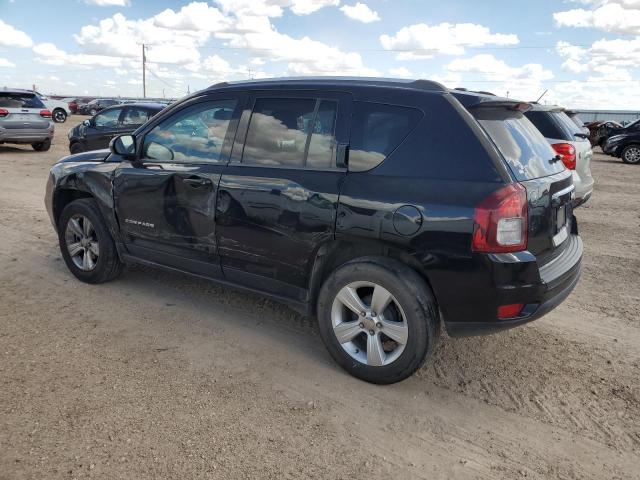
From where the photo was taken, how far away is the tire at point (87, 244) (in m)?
4.68

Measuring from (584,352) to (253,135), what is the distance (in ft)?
9.35

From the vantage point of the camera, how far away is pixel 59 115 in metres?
32.7

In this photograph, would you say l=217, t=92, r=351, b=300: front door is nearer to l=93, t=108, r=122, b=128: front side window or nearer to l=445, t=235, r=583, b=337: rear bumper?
l=445, t=235, r=583, b=337: rear bumper

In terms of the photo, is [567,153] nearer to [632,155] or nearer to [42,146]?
[632,155]

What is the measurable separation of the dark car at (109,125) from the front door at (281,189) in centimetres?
969

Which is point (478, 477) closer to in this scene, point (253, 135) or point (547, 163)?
point (547, 163)

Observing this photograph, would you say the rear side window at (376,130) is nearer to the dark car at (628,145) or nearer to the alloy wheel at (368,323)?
the alloy wheel at (368,323)

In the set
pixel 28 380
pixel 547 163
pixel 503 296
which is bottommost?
pixel 28 380

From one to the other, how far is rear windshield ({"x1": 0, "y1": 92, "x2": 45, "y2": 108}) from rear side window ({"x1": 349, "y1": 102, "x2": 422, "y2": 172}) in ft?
46.9

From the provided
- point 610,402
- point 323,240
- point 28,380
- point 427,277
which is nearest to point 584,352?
point 610,402

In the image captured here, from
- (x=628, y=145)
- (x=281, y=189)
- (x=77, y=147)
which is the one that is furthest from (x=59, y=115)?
(x=281, y=189)

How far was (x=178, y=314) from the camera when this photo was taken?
4.29 m

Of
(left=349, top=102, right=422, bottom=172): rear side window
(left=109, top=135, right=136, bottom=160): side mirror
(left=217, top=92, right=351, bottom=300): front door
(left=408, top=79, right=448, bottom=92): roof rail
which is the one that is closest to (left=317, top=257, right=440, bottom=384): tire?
(left=217, top=92, right=351, bottom=300): front door

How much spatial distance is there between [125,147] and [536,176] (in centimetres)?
318
